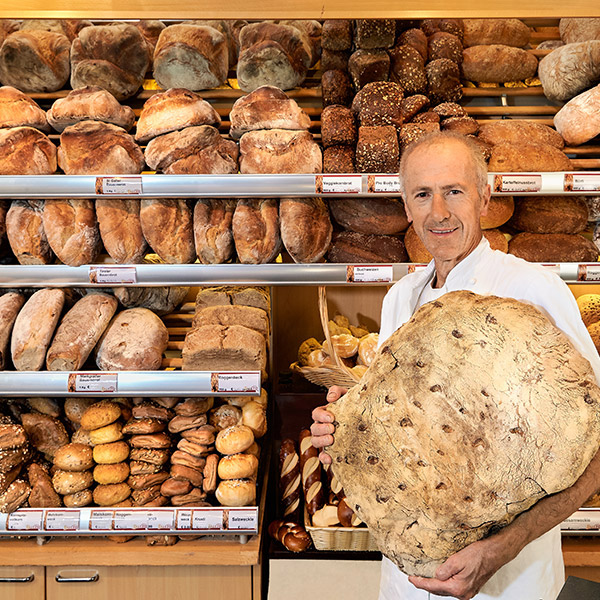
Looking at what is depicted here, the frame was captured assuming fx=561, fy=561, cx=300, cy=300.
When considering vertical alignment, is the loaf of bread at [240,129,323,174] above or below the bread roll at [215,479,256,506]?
above

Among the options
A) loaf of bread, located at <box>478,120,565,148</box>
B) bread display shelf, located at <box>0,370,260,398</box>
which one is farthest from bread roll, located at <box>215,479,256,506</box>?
loaf of bread, located at <box>478,120,565,148</box>

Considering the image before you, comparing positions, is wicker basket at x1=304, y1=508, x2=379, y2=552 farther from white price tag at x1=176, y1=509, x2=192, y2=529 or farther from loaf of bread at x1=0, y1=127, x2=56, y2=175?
loaf of bread at x1=0, y1=127, x2=56, y2=175

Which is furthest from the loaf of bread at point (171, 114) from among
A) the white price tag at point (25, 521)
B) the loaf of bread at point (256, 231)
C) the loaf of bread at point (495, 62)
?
the white price tag at point (25, 521)

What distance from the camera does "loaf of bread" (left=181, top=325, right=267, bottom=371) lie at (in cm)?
201

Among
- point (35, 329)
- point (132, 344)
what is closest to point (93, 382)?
point (132, 344)

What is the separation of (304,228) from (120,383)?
33.2 inches

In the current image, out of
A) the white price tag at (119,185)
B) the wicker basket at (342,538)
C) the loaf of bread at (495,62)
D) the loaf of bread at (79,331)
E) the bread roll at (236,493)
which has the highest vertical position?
the loaf of bread at (495,62)

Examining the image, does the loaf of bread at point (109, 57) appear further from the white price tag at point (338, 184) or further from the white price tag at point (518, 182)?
the white price tag at point (518, 182)

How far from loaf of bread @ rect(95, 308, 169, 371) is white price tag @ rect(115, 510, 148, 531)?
1.61 feet

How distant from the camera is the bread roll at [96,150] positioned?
2.05 metres

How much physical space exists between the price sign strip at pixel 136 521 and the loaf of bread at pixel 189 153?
1.20m

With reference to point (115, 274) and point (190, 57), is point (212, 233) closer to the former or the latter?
point (115, 274)

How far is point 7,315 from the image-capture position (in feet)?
6.86

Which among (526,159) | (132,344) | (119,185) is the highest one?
(526,159)
